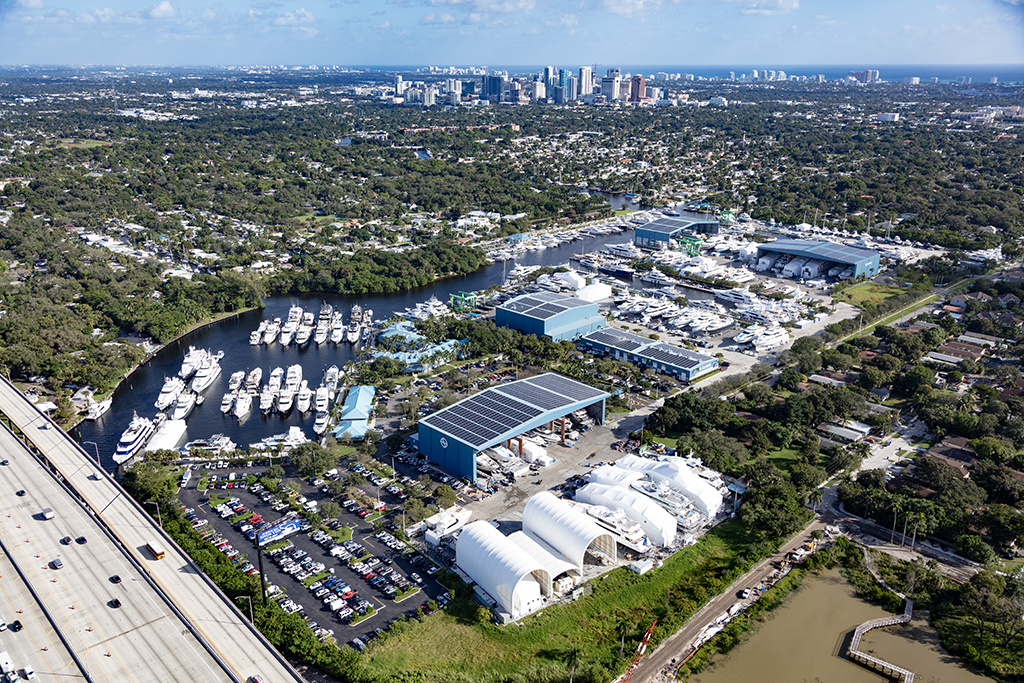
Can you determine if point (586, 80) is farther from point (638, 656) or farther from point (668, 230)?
point (638, 656)

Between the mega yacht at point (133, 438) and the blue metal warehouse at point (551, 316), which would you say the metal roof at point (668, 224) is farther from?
the mega yacht at point (133, 438)

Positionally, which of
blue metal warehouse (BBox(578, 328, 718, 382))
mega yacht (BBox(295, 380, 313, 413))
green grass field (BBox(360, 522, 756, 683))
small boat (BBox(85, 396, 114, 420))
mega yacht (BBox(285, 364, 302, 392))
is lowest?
small boat (BBox(85, 396, 114, 420))

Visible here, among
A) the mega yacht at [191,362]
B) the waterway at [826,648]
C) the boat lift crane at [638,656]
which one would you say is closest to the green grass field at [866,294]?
the waterway at [826,648]

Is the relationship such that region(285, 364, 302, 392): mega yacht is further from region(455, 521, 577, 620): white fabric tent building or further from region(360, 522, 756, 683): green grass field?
region(360, 522, 756, 683): green grass field

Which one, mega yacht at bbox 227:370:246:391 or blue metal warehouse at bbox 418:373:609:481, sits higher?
blue metal warehouse at bbox 418:373:609:481

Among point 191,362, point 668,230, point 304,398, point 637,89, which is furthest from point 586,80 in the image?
point 304,398

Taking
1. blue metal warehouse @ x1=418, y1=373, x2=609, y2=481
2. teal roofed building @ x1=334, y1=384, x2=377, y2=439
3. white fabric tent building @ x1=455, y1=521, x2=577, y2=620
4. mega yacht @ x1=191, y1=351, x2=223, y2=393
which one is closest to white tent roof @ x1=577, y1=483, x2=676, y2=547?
white fabric tent building @ x1=455, y1=521, x2=577, y2=620

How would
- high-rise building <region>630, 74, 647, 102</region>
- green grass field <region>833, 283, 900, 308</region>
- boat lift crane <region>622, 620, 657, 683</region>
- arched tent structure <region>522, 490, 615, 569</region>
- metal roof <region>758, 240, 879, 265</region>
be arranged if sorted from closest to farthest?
boat lift crane <region>622, 620, 657, 683</region>
arched tent structure <region>522, 490, 615, 569</region>
green grass field <region>833, 283, 900, 308</region>
metal roof <region>758, 240, 879, 265</region>
high-rise building <region>630, 74, 647, 102</region>
